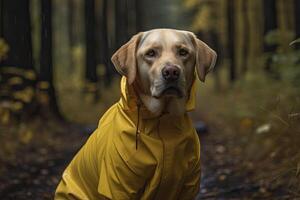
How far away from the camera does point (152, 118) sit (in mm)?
4816

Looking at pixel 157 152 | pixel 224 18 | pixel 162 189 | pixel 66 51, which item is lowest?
pixel 66 51

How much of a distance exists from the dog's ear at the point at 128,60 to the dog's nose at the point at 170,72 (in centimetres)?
26

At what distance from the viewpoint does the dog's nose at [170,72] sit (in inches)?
177

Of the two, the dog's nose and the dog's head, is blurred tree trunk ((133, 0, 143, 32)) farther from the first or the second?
the dog's nose

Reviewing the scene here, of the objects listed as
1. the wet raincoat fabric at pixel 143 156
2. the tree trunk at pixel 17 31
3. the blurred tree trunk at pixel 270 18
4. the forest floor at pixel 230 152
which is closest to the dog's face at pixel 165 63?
the wet raincoat fabric at pixel 143 156

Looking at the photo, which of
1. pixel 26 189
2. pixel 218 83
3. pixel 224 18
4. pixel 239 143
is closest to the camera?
pixel 26 189

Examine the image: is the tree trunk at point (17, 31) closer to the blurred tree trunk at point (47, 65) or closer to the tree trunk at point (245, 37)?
the blurred tree trunk at point (47, 65)

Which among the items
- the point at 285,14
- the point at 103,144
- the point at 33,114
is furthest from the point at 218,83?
the point at 103,144

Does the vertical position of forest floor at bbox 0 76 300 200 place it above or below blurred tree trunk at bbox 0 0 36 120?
below

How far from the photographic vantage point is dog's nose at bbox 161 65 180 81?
4504 millimetres

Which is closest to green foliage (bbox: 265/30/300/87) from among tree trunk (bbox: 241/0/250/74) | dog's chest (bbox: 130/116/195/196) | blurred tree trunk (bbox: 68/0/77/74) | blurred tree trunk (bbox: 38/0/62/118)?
blurred tree trunk (bbox: 38/0/62/118)

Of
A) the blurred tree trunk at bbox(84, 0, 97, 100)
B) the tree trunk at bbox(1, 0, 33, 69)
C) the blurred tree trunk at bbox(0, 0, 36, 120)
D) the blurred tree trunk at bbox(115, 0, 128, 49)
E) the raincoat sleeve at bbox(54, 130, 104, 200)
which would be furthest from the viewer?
the blurred tree trunk at bbox(115, 0, 128, 49)

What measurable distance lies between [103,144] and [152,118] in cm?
46

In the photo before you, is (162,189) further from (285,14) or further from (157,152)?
(285,14)
